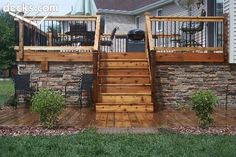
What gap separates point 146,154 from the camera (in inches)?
225

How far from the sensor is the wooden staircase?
11.3m

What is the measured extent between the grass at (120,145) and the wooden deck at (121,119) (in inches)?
63.7

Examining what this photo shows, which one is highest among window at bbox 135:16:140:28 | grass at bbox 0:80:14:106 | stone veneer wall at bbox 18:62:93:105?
window at bbox 135:16:140:28

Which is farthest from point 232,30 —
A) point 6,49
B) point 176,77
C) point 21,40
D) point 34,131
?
point 6,49

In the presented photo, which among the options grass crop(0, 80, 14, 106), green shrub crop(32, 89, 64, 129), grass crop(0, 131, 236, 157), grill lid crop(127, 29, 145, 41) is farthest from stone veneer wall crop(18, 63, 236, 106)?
grass crop(0, 131, 236, 157)

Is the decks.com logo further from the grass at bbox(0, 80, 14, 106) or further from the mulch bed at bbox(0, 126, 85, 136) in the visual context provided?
the mulch bed at bbox(0, 126, 85, 136)

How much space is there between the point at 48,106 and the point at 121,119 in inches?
84.1

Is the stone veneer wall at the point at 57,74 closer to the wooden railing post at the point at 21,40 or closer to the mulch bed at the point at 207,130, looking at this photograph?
the wooden railing post at the point at 21,40

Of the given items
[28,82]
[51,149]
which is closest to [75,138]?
[51,149]

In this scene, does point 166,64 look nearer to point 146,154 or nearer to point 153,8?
point 146,154

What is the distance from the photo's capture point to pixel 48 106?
7930 mm

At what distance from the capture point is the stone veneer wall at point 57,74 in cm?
1269

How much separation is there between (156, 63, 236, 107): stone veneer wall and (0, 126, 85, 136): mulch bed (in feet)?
16.4

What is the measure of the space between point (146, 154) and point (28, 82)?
22.7 ft
